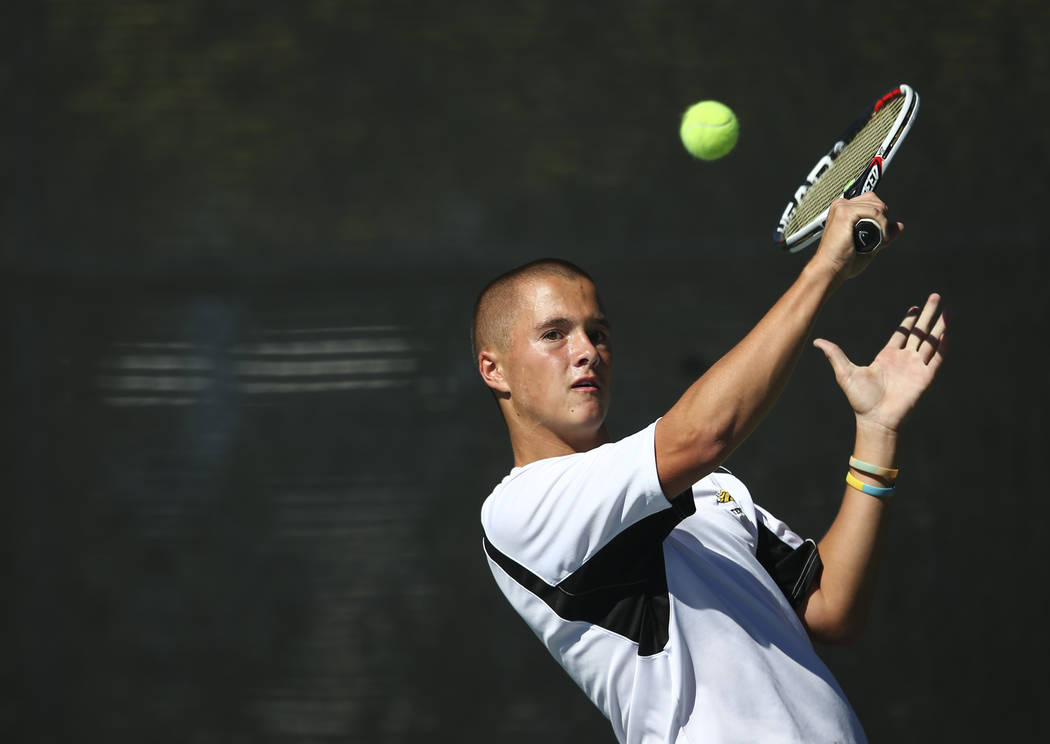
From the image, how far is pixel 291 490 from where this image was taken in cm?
336

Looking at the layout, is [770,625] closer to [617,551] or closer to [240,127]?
[617,551]

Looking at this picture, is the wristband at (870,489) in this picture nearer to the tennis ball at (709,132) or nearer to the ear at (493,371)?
the ear at (493,371)

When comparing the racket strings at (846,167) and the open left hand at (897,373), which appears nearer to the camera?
the open left hand at (897,373)

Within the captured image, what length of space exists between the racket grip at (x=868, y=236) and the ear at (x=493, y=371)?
2.42 ft

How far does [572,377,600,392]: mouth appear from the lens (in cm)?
193

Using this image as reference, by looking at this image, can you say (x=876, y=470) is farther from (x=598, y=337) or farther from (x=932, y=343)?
(x=598, y=337)

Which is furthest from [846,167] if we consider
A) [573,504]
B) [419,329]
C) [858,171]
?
[419,329]

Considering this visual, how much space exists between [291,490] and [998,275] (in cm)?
229

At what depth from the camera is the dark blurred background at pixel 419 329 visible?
3.30m

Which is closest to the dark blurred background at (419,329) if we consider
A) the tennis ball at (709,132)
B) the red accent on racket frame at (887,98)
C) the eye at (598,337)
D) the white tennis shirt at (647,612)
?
the tennis ball at (709,132)

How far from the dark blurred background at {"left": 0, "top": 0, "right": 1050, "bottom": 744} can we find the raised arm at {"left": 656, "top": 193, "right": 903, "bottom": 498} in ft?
5.44

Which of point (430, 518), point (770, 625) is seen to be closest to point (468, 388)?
point (430, 518)

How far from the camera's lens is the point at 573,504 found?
5.55ft

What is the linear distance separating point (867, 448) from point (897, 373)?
15 centimetres
